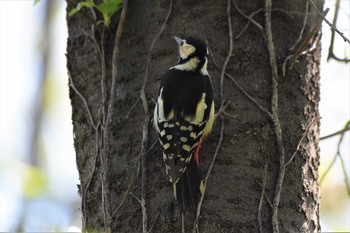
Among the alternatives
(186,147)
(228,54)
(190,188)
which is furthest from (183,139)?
(228,54)

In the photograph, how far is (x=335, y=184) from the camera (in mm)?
6059

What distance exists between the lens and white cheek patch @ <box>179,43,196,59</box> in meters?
3.63

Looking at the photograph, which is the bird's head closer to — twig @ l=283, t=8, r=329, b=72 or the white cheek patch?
the white cheek patch

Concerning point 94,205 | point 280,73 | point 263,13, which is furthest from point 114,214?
point 263,13

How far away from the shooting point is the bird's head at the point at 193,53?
12.1ft

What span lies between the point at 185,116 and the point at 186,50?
360mm

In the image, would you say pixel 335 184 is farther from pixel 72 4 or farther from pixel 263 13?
pixel 72 4

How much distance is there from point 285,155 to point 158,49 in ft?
3.03

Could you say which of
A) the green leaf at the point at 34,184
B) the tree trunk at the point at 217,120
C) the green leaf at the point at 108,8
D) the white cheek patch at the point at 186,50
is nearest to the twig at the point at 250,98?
the tree trunk at the point at 217,120

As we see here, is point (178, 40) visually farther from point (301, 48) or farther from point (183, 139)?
point (301, 48)

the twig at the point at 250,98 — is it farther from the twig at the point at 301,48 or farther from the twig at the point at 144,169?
the twig at the point at 144,169

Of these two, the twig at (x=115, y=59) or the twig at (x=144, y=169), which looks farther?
the twig at (x=115, y=59)

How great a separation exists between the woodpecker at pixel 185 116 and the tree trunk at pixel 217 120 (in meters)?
0.06

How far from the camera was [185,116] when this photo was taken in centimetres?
365
